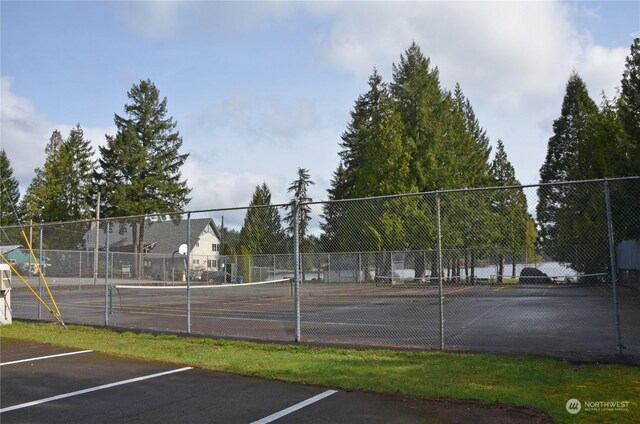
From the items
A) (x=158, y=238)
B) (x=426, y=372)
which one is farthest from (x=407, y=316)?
(x=158, y=238)

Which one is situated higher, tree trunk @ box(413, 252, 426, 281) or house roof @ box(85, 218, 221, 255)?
house roof @ box(85, 218, 221, 255)

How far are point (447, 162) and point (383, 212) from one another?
29.9 meters

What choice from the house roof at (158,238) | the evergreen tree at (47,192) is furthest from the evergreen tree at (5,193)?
the house roof at (158,238)

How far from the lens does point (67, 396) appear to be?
686 centimetres

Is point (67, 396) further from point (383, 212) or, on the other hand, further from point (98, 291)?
point (98, 291)

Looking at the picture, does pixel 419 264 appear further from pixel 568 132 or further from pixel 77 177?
pixel 77 177

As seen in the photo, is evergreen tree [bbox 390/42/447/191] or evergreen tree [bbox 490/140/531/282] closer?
evergreen tree [bbox 490/140/531/282]

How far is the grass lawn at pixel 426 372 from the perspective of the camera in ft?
20.5

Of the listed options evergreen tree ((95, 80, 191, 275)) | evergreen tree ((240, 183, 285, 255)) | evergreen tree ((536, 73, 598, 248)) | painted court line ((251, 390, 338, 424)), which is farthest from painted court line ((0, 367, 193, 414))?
evergreen tree ((95, 80, 191, 275))

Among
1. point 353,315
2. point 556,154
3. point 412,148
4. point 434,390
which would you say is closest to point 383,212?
point 353,315

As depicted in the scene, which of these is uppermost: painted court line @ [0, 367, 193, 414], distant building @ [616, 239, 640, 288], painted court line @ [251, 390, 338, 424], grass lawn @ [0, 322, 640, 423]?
distant building @ [616, 239, 640, 288]

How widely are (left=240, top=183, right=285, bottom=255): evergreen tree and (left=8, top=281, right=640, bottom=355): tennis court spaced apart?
1340 mm

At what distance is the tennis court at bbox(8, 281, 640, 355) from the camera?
10406 mm

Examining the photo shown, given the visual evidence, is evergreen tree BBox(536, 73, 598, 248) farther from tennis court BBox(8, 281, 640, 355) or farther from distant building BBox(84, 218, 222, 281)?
distant building BBox(84, 218, 222, 281)
